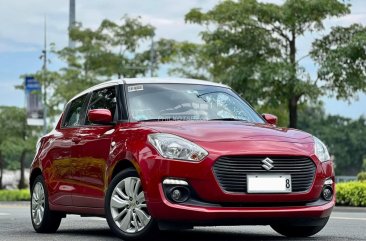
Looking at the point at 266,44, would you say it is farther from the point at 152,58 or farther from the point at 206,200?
the point at 206,200

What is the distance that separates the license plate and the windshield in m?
1.24

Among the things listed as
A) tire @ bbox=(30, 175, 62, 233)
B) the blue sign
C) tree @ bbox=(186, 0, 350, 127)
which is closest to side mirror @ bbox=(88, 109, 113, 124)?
tire @ bbox=(30, 175, 62, 233)

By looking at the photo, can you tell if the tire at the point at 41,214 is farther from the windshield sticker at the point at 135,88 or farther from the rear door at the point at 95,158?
the windshield sticker at the point at 135,88

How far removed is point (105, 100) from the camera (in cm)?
919

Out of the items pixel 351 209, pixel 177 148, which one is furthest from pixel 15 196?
pixel 177 148

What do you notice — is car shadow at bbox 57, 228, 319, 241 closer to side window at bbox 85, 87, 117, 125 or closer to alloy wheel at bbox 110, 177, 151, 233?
alloy wheel at bbox 110, 177, 151, 233

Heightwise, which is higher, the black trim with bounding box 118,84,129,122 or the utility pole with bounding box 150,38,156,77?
the utility pole with bounding box 150,38,156,77

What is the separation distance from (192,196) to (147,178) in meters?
0.41

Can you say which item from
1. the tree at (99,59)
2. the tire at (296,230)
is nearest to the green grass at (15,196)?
the tree at (99,59)

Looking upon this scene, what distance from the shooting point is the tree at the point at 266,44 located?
29.6 m

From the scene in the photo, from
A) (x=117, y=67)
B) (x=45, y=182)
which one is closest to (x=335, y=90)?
(x=117, y=67)

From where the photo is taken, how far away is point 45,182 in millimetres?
9922

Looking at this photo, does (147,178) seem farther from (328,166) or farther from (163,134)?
(328,166)

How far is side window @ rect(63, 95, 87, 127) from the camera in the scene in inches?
382
